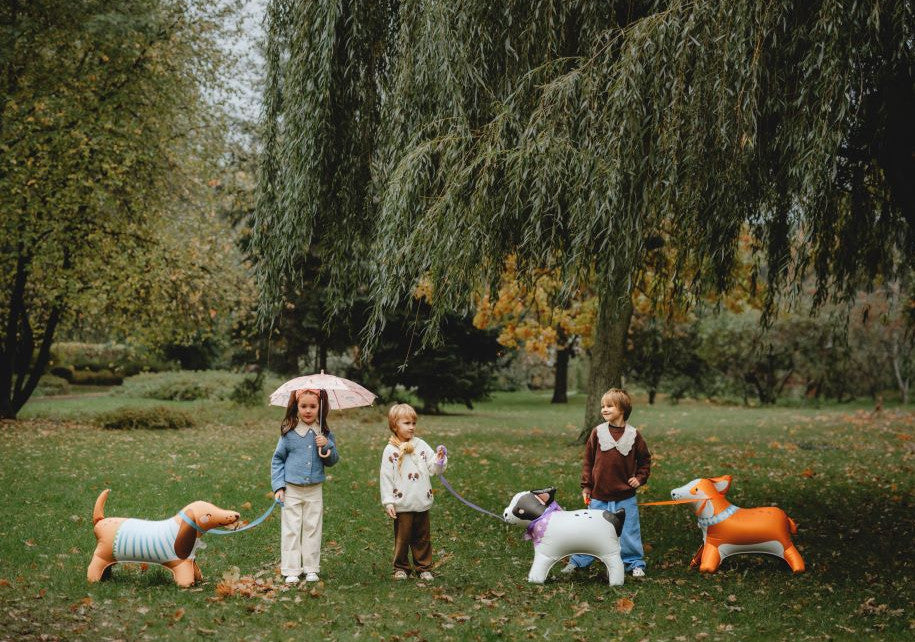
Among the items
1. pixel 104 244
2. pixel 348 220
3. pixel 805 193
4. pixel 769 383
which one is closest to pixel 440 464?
pixel 348 220

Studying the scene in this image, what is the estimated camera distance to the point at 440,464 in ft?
18.9

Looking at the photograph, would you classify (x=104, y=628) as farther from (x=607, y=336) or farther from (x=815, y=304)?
(x=607, y=336)

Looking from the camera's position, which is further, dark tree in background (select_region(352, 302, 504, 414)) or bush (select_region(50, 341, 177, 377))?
bush (select_region(50, 341, 177, 377))

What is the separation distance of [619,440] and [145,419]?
1241 centimetres

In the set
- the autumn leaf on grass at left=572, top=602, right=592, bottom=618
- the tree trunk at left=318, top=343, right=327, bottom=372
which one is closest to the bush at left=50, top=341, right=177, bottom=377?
the tree trunk at left=318, top=343, right=327, bottom=372

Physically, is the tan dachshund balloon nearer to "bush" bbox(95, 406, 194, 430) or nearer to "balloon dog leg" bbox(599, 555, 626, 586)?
"balloon dog leg" bbox(599, 555, 626, 586)

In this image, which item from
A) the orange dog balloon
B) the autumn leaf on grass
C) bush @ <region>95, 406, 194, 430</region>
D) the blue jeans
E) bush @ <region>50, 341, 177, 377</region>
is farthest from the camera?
bush @ <region>50, 341, 177, 377</region>

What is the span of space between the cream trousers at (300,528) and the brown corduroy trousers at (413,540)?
583mm

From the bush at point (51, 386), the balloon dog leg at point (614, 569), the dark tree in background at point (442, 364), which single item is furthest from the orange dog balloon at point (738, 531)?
the bush at point (51, 386)

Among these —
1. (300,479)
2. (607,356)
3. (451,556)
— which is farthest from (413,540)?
(607,356)

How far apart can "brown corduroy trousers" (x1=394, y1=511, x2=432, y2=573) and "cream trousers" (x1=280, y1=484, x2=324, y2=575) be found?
1.91 ft

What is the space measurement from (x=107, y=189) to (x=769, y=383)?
24113mm

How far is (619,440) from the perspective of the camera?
6152 mm

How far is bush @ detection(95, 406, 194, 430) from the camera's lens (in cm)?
1593
